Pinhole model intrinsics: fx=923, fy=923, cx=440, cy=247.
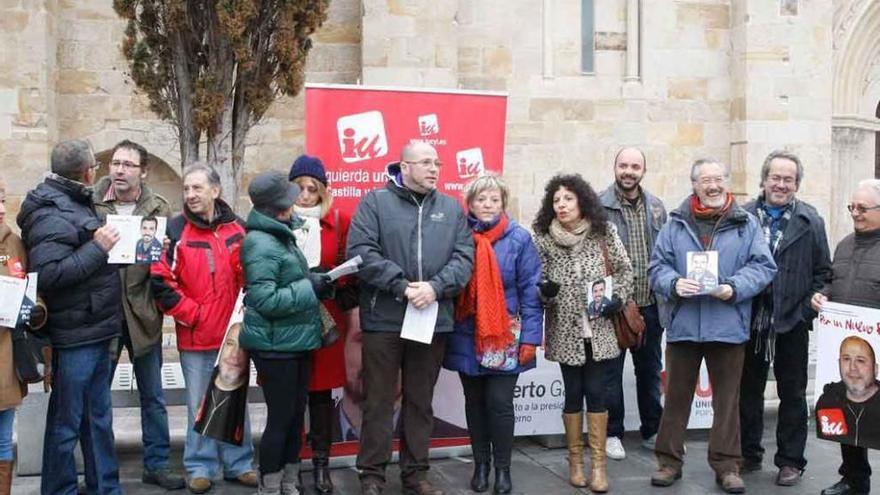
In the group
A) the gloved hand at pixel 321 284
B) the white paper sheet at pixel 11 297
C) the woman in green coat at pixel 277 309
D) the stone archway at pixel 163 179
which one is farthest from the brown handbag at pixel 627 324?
the stone archway at pixel 163 179

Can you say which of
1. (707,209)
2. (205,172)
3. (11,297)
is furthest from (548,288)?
(11,297)

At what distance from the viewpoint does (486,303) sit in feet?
16.1

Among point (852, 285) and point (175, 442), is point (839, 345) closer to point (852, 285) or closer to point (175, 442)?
point (852, 285)

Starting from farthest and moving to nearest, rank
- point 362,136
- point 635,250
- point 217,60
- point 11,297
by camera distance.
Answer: point 217,60 < point 635,250 < point 362,136 < point 11,297

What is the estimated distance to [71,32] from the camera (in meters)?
9.28

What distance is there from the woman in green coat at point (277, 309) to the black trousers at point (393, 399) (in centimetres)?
36

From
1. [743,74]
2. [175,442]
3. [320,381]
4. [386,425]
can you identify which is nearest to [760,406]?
[386,425]

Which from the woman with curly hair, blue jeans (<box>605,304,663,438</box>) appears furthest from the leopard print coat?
blue jeans (<box>605,304,663,438</box>)

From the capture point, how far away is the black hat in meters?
4.57

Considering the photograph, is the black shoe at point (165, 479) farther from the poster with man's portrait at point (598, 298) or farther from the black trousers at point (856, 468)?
the black trousers at point (856, 468)

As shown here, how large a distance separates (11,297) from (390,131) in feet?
7.80

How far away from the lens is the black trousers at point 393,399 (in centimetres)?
485

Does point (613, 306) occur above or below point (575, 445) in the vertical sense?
above

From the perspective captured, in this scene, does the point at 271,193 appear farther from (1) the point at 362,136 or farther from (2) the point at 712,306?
(2) the point at 712,306
